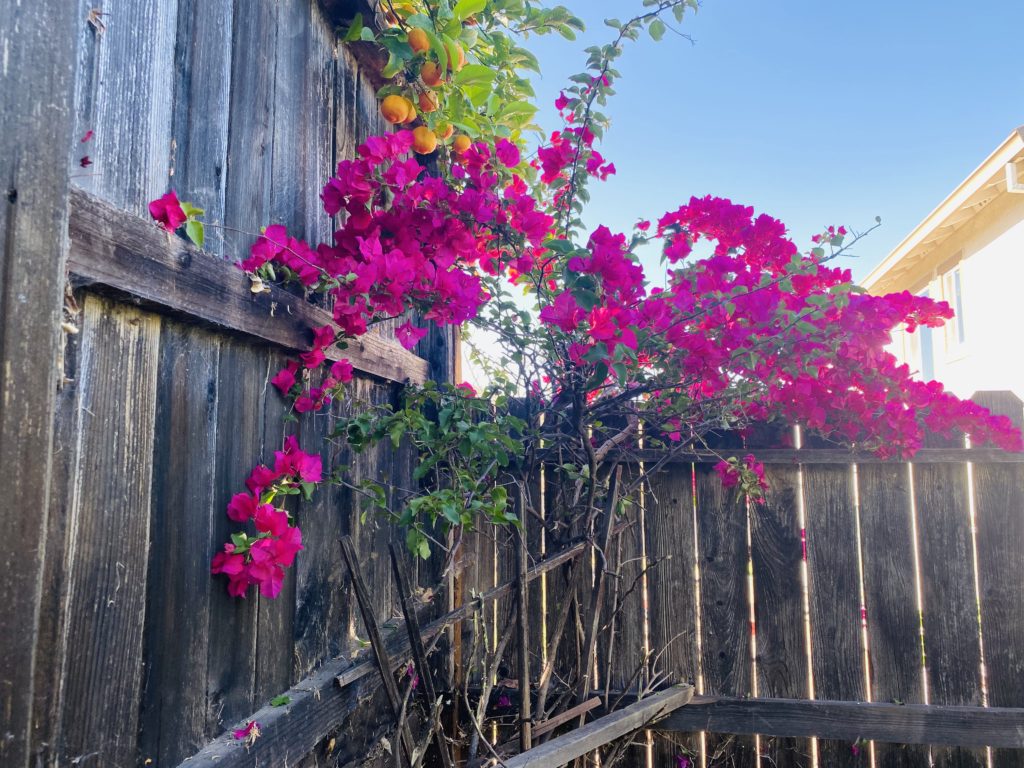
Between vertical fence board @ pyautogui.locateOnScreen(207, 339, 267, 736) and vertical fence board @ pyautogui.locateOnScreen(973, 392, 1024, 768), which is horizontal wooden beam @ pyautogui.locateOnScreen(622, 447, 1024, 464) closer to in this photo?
vertical fence board @ pyautogui.locateOnScreen(973, 392, 1024, 768)

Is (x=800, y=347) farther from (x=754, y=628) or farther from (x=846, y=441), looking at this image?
(x=754, y=628)

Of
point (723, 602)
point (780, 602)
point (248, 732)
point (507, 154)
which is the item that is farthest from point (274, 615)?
point (780, 602)

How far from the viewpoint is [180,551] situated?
0.97 metres

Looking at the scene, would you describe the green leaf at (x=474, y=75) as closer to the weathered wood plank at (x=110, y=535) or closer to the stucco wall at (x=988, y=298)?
the weathered wood plank at (x=110, y=535)

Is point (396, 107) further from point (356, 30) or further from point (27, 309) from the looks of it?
point (27, 309)

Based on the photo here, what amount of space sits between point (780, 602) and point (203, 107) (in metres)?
2.37

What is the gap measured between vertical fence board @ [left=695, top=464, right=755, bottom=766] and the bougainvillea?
0.40 ft

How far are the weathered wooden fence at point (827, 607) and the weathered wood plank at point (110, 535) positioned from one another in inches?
64.8

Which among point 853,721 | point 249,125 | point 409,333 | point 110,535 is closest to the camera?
point 110,535

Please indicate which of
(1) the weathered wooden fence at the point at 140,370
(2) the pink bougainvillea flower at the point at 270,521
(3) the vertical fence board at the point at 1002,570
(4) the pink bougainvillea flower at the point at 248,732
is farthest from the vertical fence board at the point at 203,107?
(3) the vertical fence board at the point at 1002,570

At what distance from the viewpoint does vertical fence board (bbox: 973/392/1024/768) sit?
232 cm

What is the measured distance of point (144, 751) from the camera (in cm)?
89

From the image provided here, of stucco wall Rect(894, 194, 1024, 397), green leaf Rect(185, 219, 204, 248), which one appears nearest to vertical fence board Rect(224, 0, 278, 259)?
green leaf Rect(185, 219, 204, 248)

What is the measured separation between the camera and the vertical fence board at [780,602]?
2.39m
